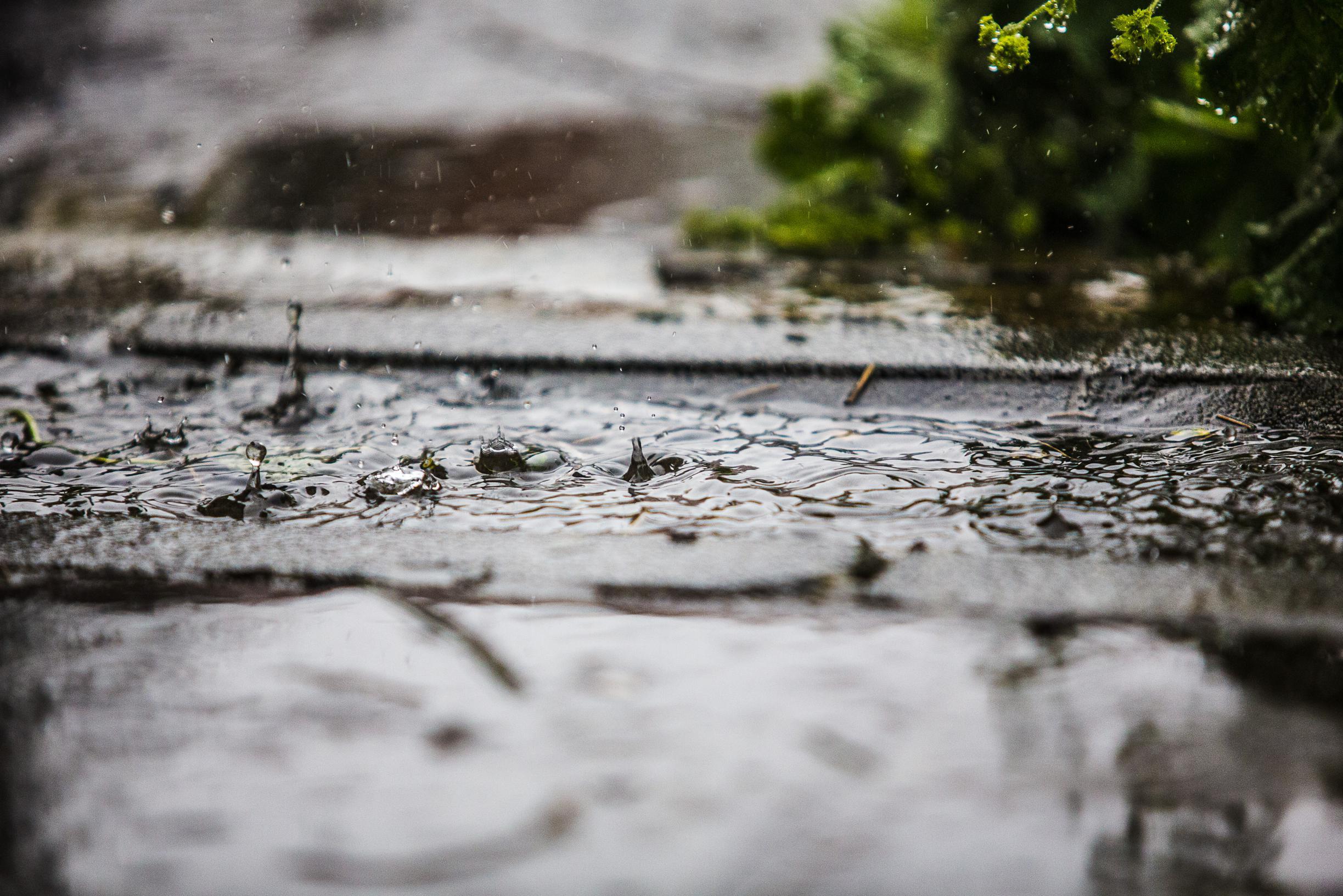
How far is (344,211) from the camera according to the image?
11.1ft

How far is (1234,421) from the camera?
172cm

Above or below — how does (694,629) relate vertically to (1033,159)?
below

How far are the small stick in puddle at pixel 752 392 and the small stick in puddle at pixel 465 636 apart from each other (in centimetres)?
84

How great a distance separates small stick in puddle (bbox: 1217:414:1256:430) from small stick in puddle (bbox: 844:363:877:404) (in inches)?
23.6

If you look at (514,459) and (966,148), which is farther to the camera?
(966,148)

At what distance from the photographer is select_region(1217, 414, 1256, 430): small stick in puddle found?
169 cm

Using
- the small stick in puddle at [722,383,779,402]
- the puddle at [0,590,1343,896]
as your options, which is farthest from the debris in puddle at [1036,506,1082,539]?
the small stick in puddle at [722,383,779,402]

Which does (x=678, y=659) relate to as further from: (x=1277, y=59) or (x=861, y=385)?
(x=1277, y=59)

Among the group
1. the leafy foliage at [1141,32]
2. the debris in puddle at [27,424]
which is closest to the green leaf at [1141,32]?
the leafy foliage at [1141,32]

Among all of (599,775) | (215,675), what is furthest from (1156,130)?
(215,675)

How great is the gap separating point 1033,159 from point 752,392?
1548 mm

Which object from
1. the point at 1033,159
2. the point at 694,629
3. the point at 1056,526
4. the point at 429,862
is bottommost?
the point at 429,862

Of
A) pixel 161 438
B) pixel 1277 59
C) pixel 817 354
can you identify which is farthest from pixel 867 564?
pixel 161 438

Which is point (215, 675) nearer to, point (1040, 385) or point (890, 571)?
point (890, 571)
